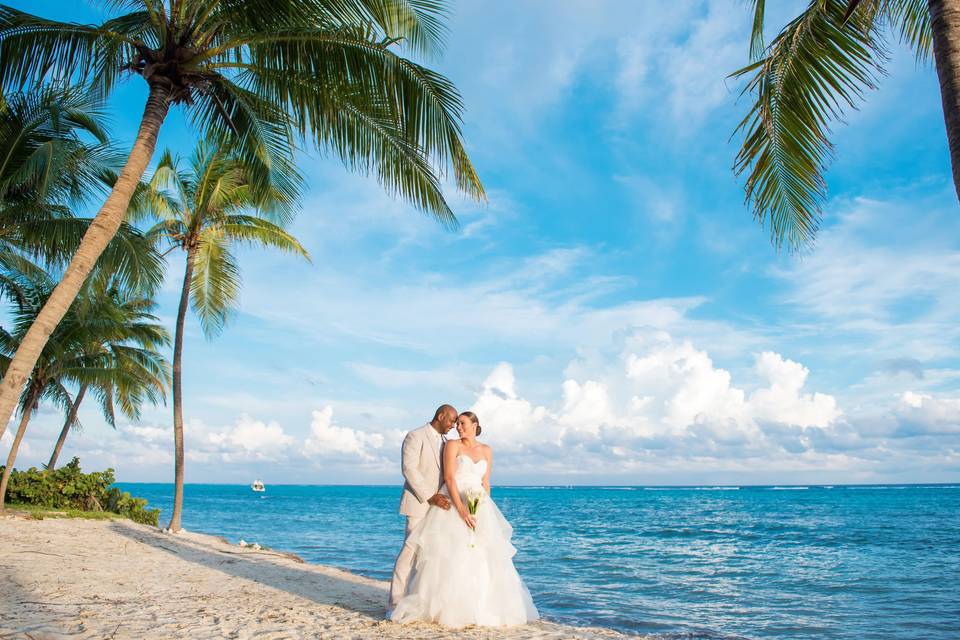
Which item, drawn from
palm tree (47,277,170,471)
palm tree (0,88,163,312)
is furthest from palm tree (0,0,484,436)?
palm tree (47,277,170,471)

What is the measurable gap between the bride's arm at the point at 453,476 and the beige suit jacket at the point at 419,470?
11cm

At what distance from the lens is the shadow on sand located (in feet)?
24.6

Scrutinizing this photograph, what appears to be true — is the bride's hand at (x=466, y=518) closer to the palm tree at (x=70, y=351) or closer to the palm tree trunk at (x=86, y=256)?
the palm tree trunk at (x=86, y=256)

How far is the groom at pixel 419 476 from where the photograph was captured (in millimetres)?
5922

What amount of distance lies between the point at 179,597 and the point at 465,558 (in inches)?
134

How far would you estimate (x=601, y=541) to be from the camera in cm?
2488

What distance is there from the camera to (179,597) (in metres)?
7.05

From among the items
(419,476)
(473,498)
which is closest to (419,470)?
(419,476)

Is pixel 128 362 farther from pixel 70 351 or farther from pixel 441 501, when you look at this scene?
pixel 441 501

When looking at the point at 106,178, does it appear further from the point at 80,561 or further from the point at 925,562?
the point at 925,562

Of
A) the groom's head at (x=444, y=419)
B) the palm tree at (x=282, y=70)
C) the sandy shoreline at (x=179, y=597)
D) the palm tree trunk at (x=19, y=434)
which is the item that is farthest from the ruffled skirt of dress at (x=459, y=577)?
the palm tree trunk at (x=19, y=434)

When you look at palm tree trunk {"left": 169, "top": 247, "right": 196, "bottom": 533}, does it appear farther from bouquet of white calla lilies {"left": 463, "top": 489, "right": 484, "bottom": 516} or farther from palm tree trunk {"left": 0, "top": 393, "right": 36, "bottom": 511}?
bouquet of white calla lilies {"left": 463, "top": 489, "right": 484, "bottom": 516}

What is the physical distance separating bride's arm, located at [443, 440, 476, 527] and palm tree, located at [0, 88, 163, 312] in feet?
18.0

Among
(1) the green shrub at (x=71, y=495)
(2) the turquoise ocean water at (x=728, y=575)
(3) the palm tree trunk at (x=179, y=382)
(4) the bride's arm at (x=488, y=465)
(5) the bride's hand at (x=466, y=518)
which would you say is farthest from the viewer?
(1) the green shrub at (x=71, y=495)
